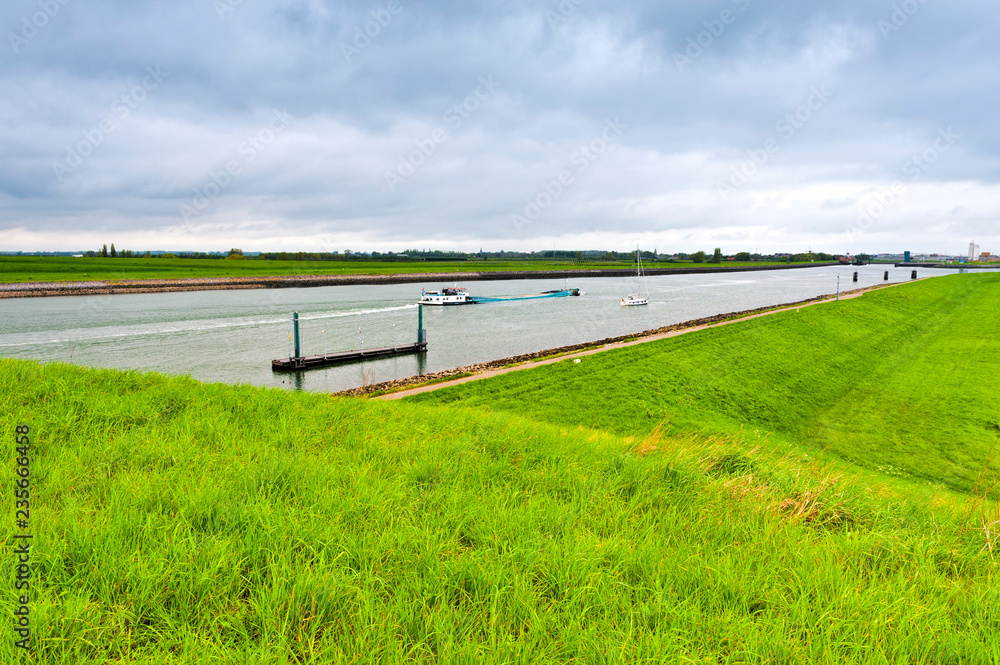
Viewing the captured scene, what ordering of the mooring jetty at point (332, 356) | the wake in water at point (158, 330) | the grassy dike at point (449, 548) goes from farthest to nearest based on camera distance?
1. the wake in water at point (158, 330)
2. the mooring jetty at point (332, 356)
3. the grassy dike at point (449, 548)

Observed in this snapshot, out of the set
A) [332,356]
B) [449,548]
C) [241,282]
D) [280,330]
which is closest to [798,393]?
[449,548]

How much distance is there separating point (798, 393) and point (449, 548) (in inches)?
882

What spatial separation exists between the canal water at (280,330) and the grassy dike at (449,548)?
11246 millimetres

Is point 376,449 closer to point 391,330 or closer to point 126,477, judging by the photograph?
point 126,477

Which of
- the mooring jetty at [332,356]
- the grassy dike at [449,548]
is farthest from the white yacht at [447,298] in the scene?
the grassy dike at [449,548]

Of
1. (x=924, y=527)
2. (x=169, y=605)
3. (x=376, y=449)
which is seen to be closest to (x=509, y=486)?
(x=376, y=449)

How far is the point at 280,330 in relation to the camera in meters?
43.6

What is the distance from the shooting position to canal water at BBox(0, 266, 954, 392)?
3070 cm

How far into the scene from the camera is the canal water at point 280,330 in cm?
3070

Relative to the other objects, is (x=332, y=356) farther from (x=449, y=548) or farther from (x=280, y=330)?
(x=449, y=548)

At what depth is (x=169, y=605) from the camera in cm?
309

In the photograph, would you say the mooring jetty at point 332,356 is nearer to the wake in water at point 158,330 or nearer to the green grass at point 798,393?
the green grass at point 798,393

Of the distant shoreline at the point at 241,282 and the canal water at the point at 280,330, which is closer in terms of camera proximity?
the canal water at the point at 280,330

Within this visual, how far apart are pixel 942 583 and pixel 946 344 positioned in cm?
3673
